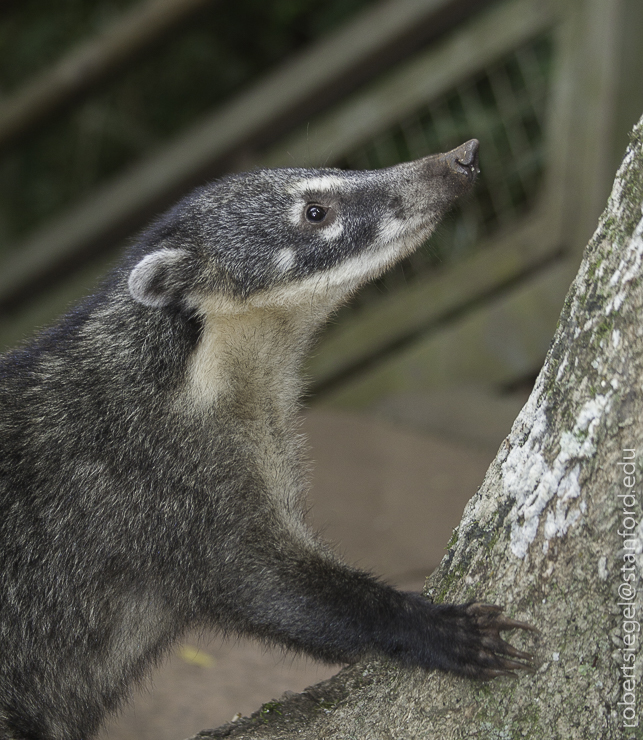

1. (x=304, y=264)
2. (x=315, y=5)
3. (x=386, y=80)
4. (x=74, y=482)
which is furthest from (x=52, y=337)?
(x=315, y=5)

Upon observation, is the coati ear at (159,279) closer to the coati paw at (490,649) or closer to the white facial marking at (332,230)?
the white facial marking at (332,230)

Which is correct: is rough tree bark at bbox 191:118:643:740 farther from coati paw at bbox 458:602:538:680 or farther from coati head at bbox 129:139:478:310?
coati head at bbox 129:139:478:310

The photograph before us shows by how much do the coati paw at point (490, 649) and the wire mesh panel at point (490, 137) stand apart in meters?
3.85

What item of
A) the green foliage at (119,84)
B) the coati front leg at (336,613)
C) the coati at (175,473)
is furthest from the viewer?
the green foliage at (119,84)

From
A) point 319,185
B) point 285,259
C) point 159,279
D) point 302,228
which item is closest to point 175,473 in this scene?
point 159,279

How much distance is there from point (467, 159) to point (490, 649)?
1.46 meters

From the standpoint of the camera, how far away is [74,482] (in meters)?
2.41

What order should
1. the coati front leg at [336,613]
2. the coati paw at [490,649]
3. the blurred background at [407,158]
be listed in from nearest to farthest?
the coati paw at [490,649] < the coati front leg at [336,613] < the blurred background at [407,158]

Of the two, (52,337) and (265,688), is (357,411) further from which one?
(52,337)

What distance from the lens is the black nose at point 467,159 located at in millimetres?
2668

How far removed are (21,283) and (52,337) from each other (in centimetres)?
379

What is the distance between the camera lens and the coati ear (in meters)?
2.49

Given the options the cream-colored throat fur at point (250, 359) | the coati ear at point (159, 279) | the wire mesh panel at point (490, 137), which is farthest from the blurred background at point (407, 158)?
the coati ear at point (159, 279)

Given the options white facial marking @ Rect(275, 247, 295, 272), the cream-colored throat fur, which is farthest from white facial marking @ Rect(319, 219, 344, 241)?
the cream-colored throat fur
